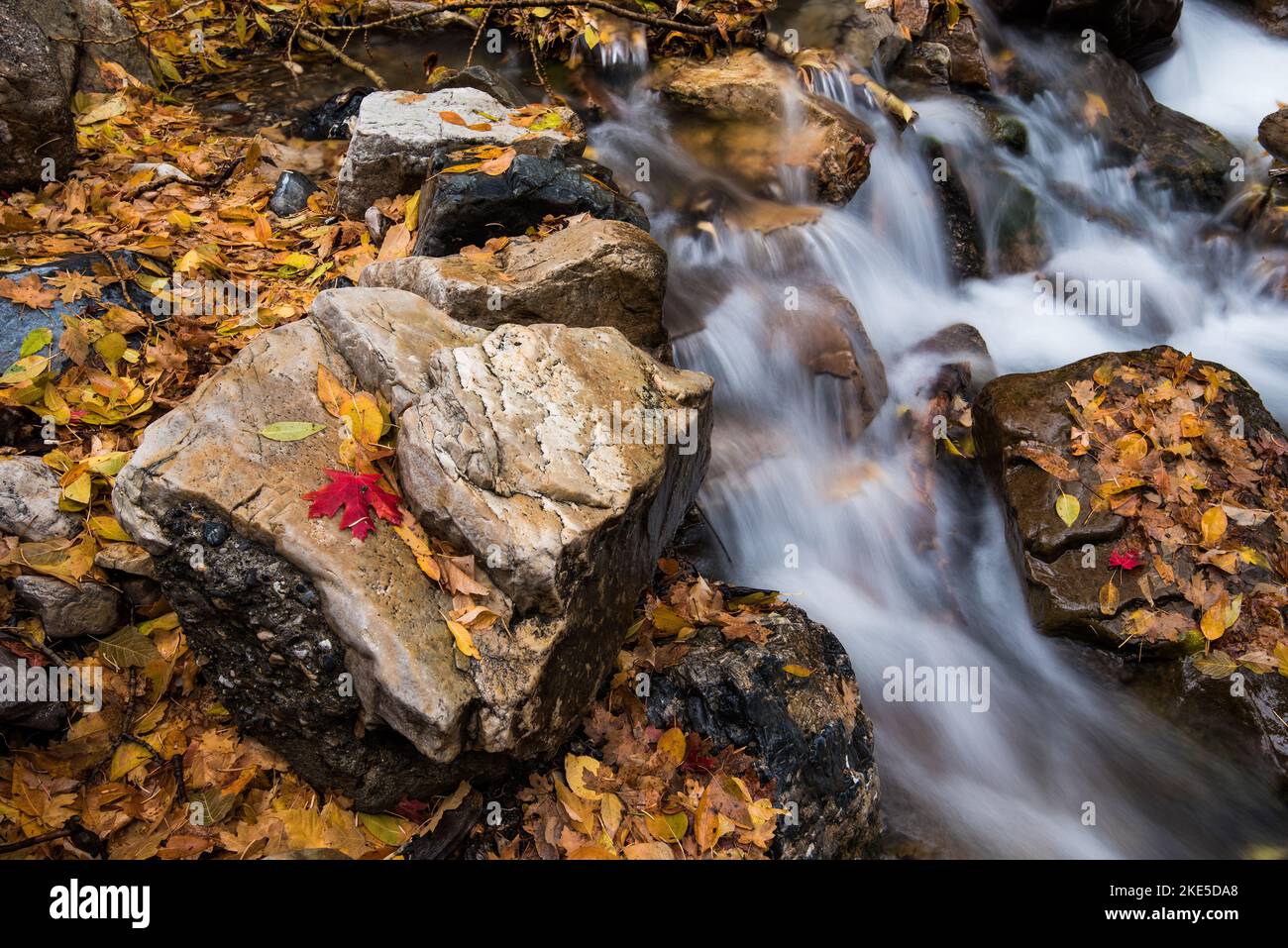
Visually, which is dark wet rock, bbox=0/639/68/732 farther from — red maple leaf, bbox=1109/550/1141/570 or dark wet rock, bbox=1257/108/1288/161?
dark wet rock, bbox=1257/108/1288/161

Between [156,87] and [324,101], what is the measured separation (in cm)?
138

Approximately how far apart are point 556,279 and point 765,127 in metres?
3.72

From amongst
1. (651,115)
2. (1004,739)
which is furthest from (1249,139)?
(1004,739)

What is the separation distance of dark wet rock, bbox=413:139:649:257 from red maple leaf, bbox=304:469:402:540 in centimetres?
216

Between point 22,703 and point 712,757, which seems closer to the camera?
point 22,703

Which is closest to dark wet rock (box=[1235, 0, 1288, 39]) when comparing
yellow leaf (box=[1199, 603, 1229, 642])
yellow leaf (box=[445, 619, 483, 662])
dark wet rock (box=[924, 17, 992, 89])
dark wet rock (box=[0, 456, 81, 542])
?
dark wet rock (box=[924, 17, 992, 89])

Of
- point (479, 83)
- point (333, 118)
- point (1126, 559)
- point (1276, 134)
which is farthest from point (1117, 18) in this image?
point (333, 118)

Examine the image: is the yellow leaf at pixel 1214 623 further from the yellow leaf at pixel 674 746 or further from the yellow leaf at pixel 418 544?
the yellow leaf at pixel 418 544

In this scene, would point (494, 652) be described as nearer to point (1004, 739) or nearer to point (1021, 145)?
point (1004, 739)

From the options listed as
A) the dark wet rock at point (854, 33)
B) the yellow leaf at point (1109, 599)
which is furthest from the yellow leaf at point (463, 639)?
the dark wet rock at point (854, 33)

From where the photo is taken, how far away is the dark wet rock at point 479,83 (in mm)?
6309

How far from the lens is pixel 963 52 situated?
831cm

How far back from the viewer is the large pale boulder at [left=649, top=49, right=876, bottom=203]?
269 inches

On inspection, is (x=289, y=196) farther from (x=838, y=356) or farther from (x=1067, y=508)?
(x=1067, y=508)
